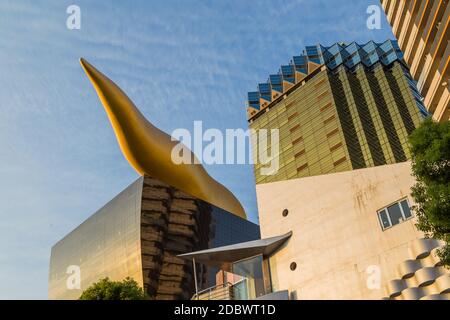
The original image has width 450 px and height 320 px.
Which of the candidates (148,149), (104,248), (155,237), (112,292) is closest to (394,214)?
(112,292)

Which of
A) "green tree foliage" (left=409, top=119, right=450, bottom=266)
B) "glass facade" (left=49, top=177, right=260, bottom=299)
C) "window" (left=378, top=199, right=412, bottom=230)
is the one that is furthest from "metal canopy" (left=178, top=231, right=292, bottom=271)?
"glass facade" (left=49, top=177, right=260, bottom=299)

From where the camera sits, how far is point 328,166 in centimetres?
8262

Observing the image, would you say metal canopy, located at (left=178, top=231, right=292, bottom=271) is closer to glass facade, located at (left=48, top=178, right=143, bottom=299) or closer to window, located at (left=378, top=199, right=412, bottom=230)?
window, located at (left=378, top=199, right=412, bottom=230)

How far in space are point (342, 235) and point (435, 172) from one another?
9830mm

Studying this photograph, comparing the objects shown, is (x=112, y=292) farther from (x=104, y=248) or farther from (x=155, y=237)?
(x=104, y=248)

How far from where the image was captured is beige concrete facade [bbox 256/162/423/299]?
21.5 meters

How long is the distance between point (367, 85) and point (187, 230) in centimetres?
4507

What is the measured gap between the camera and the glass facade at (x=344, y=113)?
83125mm

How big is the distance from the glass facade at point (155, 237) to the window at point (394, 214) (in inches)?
2119

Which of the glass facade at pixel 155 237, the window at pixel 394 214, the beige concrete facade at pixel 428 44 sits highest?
the glass facade at pixel 155 237

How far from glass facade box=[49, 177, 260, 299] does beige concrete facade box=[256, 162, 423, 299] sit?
1960 inches

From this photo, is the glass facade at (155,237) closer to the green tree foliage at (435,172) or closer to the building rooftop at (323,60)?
the building rooftop at (323,60)

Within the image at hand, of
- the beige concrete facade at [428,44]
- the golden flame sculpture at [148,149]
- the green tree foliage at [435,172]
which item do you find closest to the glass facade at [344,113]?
the golden flame sculpture at [148,149]
